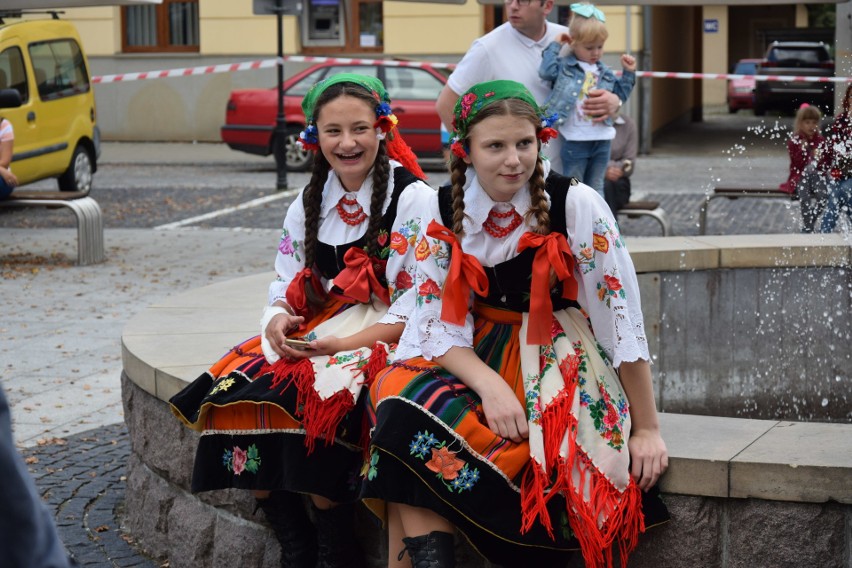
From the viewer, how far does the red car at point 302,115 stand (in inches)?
725

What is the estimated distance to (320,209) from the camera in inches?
169

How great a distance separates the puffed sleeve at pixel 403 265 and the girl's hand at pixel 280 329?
10.4 inches

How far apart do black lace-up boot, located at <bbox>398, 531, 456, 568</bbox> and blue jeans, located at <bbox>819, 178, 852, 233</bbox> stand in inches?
218

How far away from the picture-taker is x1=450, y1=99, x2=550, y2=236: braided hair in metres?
3.69

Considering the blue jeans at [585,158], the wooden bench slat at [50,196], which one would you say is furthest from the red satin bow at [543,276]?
the wooden bench slat at [50,196]

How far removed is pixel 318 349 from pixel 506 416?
71cm

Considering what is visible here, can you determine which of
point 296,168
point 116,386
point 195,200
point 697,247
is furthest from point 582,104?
point 296,168

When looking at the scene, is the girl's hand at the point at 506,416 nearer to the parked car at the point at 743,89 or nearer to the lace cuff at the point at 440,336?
the lace cuff at the point at 440,336

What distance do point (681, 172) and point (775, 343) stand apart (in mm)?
13125

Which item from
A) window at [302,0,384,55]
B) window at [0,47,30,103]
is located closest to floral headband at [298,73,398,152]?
window at [0,47,30,103]

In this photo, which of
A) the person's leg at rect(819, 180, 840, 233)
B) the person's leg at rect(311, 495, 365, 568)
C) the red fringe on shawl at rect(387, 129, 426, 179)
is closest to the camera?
the person's leg at rect(311, 495, 365, 568)

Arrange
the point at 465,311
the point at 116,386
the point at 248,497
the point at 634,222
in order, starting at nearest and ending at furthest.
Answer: the point at 465,311 < the point at 248,497 < the point at 116,386 < the point at 634,222

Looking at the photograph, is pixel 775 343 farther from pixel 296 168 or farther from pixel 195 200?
pixel 296 168

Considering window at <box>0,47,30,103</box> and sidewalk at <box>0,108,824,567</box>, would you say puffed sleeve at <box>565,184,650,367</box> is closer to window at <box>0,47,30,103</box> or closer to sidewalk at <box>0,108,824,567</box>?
sidewalk at <box>0,108,824,567</box>
